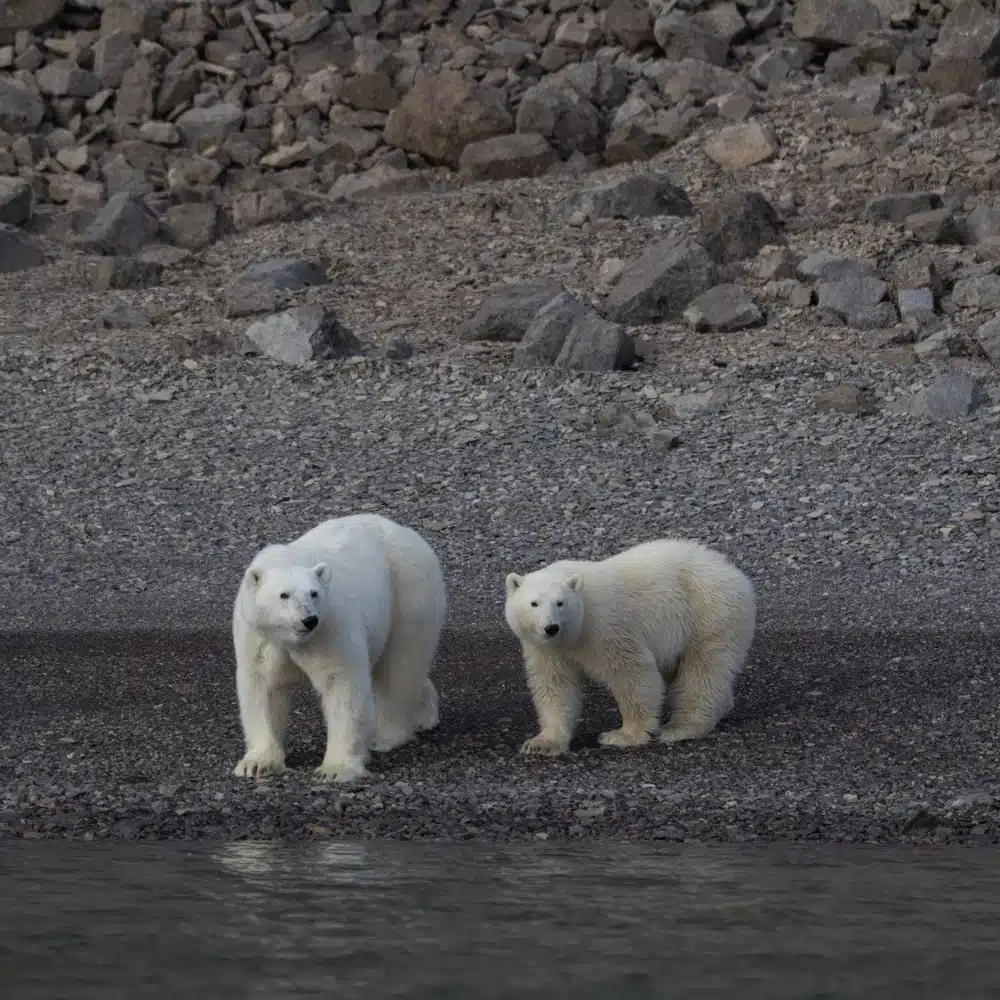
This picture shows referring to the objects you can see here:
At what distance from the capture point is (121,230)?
872 inches

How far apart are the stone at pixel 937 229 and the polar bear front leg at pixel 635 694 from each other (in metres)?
12.1

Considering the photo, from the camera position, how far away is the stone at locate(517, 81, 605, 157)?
2392cm

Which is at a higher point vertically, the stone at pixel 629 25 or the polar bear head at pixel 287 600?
the stone at pixel 629 25

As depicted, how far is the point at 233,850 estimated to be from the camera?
22.7 feet

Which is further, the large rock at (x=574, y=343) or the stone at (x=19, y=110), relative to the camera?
the stone at (x=19, y=110)

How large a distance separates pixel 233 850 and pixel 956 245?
1424 cm

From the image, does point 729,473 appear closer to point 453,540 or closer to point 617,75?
point 453,540

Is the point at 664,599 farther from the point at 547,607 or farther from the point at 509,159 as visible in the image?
the point at 509,159

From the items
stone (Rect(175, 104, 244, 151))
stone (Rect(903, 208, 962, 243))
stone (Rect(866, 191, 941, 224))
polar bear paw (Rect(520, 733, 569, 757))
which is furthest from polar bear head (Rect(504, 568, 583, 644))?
stone (Rect(175, 104, 244, 151))

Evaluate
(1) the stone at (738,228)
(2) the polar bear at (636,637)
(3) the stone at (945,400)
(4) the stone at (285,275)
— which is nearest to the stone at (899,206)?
(1) the stone at (738,228)

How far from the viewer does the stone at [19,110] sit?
2525cm

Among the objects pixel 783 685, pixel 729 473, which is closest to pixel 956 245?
pixel 729 473

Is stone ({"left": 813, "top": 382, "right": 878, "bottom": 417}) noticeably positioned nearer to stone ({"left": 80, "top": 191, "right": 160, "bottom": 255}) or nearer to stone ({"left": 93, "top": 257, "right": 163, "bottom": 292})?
stone ({"left": 93, "top": 257, "right": 163, "bottom": 292})

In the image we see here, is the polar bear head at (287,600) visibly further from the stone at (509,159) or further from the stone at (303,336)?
the stone at (509,159)
